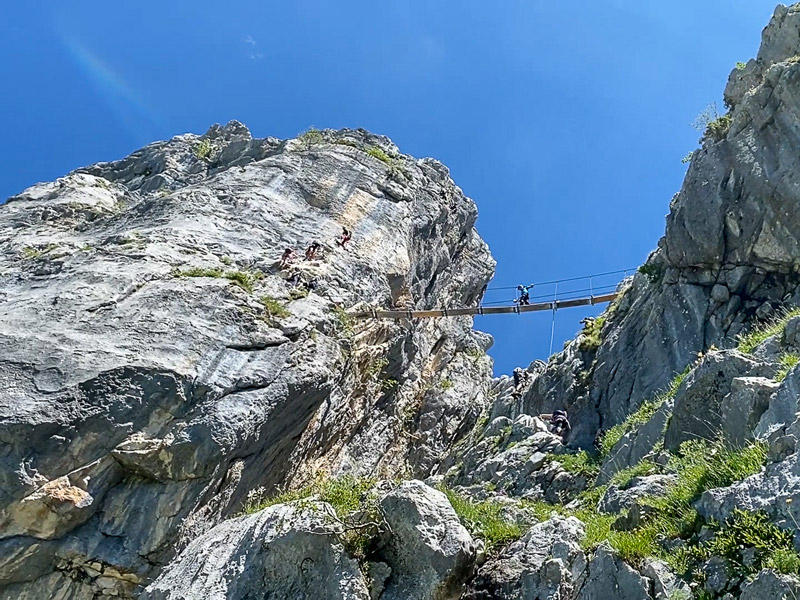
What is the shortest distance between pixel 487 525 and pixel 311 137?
2604 cm

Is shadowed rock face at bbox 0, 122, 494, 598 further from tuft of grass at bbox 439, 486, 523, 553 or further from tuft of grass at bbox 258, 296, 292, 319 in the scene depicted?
tuft of grass at bbox 439, 486, 523, 553

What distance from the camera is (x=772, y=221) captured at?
1817 cm

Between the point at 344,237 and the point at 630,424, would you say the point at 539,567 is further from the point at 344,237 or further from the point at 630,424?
the point at 344,237

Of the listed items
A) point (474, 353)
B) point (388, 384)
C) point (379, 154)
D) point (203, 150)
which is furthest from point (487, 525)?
point (203, 150)

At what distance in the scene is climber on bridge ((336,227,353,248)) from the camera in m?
23.9

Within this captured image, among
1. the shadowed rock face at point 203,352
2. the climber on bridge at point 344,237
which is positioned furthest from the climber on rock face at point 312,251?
the climber on bridge at point 344,237

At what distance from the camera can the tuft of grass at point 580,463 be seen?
52.1ft

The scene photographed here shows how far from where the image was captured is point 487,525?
836 cm

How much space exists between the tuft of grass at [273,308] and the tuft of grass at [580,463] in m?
8.45

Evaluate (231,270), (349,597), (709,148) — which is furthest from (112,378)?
(709,148)

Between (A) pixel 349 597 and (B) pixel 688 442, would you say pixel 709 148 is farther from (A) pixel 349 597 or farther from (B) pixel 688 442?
(A) pixel 349 597

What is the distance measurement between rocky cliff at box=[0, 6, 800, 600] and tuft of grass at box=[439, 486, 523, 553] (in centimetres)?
3

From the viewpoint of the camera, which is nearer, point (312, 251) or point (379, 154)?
point (312, 251)

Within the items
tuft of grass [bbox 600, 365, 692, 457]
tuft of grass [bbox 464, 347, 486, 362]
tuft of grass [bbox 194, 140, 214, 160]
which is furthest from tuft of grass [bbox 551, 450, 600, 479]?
tuft of grass [bbox 194, 140, 214, 160]
